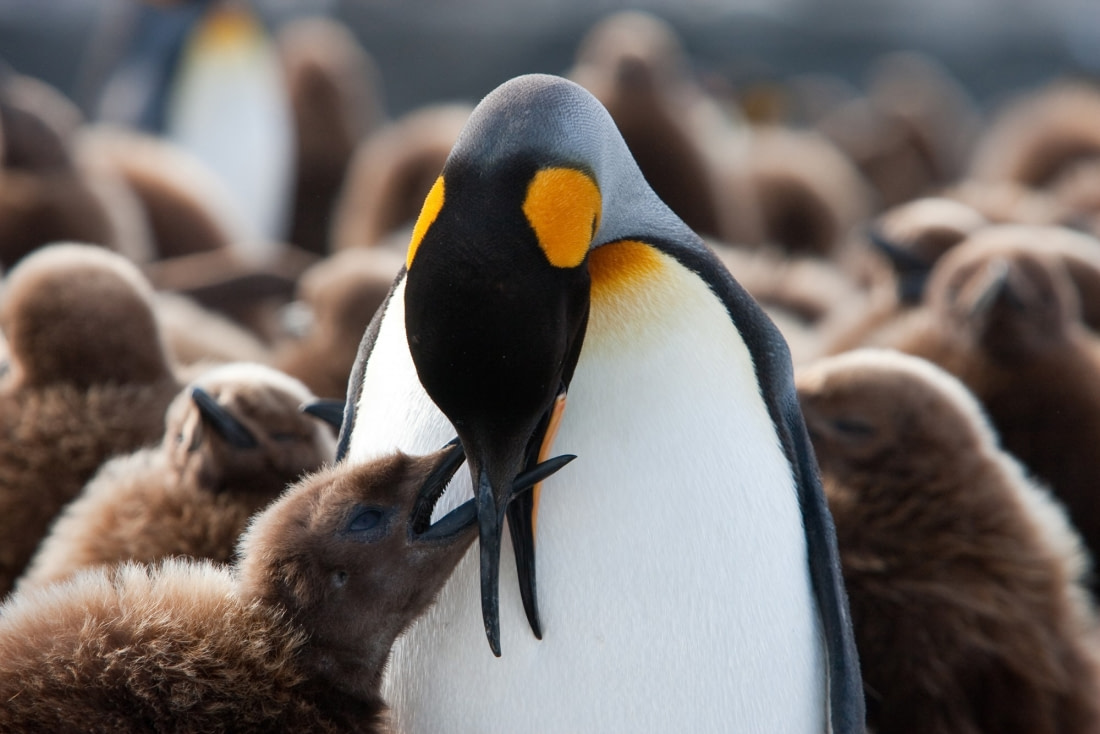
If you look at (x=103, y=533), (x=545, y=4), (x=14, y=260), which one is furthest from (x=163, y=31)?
(x=545, y=4)

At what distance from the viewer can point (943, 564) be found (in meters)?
2.37

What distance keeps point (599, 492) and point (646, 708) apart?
295mm

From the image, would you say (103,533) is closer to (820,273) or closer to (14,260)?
(14,260)

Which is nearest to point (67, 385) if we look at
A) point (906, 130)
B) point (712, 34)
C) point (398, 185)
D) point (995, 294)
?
point (995, 294)

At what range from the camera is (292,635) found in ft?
5.69

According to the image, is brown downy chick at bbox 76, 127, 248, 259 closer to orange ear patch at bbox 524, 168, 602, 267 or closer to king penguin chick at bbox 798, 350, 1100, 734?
king penguin chick at bbox 798, 350, 1100, 734

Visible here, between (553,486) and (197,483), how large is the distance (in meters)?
0.72

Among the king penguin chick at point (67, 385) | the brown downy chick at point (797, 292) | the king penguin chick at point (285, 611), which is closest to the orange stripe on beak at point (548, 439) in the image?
the king penguin chick at point (285, 611)

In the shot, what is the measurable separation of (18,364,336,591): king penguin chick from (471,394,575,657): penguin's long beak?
0.62 meters

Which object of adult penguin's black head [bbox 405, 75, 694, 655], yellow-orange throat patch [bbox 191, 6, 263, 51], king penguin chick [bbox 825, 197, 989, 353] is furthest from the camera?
yellow-orange throat patch [bbox 191, 6, 263, 51]

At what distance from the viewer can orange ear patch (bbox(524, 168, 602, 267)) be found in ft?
5.33

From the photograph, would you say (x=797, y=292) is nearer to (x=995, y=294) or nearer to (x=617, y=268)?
(x=995, y=294)

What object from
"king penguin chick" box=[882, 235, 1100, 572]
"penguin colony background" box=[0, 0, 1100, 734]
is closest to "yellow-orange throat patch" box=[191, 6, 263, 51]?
"penguin colony background" box=[0, 0, 1100, 734]

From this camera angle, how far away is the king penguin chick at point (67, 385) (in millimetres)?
2539
